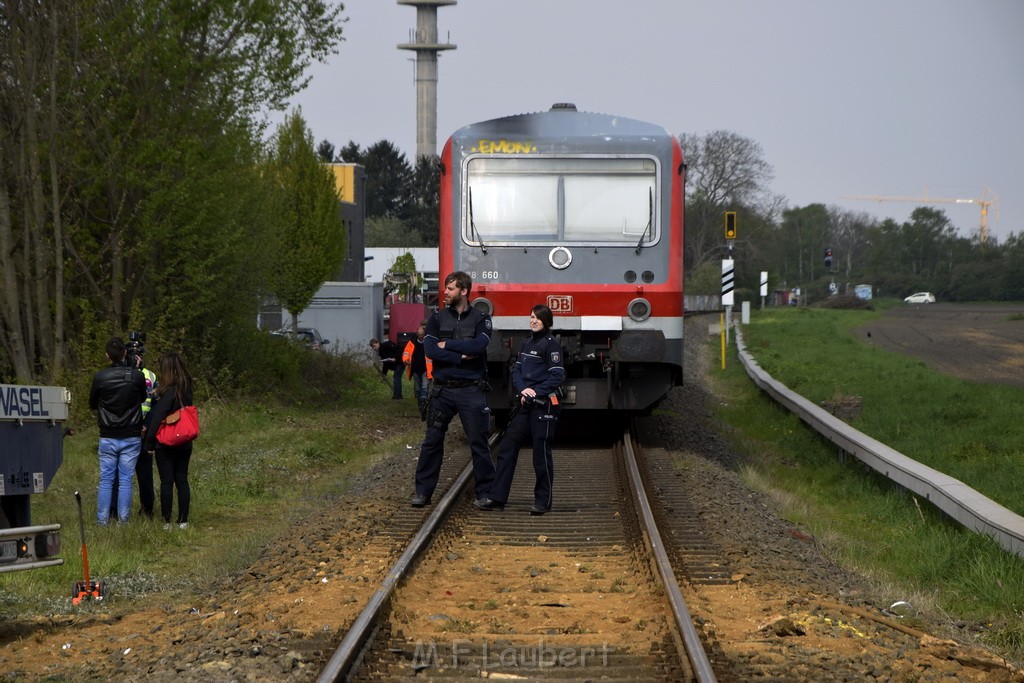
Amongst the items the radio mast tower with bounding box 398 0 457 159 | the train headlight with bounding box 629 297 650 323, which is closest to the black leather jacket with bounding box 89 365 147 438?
the train headlight with bounding box 629 297 650 323

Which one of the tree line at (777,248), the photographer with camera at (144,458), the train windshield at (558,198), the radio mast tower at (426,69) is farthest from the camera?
the radio mast tower at (426,69)

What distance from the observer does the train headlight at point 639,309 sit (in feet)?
46.6

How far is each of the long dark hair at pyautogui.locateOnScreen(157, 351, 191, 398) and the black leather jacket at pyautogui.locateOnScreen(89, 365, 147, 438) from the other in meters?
0.19

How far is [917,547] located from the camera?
402 inches

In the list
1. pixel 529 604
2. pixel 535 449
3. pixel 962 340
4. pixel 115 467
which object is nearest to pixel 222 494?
pixel 115 467

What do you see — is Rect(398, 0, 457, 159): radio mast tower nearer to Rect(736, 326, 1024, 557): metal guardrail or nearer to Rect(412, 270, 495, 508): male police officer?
Rect(736, 326, 1024, 557): metal guardrail

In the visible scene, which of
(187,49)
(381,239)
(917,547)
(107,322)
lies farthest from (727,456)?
(381,239)

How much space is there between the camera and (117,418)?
10.5 metres

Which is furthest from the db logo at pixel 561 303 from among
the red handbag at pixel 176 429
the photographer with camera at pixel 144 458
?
the red handbag at pixel 176 429

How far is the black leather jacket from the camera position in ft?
34.3

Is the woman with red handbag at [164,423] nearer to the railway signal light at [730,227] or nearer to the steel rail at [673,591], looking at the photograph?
the steel rail at [673,591]

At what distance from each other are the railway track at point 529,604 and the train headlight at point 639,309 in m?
3.28

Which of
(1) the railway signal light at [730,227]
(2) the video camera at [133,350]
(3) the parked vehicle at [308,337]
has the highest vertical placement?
(1) the railway signal light at [730,227]

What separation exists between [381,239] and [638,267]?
80.7 metres
